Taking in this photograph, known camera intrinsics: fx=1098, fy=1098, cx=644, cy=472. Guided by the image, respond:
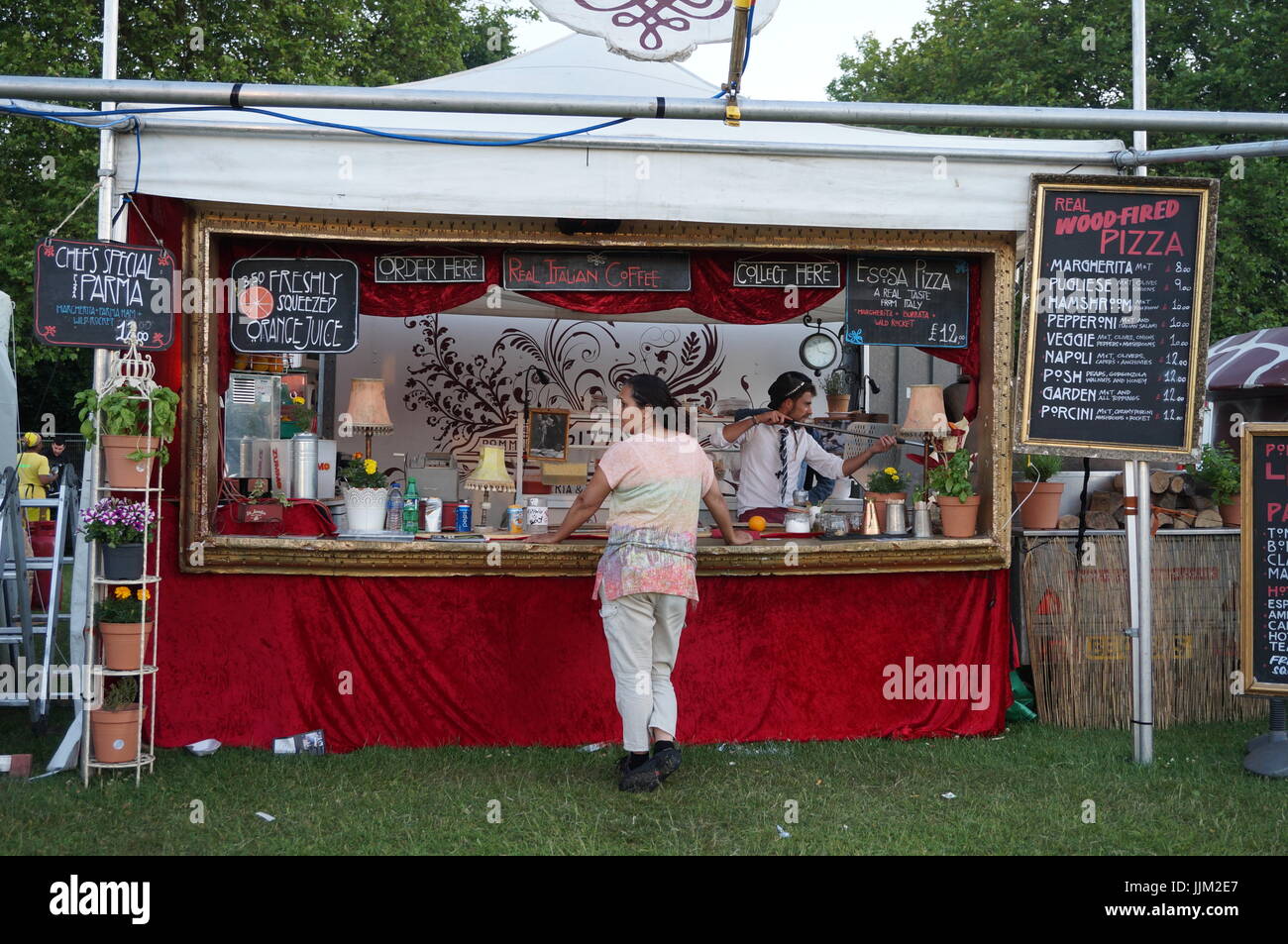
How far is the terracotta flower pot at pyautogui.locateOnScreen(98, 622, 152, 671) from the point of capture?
5004mm

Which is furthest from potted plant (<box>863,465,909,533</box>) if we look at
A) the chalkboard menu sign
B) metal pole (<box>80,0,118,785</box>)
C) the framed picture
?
metal pole (<box>80,0,118,785</box>)

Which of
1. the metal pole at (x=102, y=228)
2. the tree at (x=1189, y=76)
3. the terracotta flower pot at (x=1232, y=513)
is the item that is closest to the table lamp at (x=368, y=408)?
the metal pole at (x=102, y=228)

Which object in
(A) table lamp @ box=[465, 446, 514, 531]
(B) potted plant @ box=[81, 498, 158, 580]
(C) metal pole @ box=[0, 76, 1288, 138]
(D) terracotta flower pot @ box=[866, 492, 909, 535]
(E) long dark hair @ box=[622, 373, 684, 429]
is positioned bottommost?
(B) potted plant @ box=[81, 498, 158, 580]

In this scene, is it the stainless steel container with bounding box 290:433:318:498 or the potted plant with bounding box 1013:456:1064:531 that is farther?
the potted plant with bounding box 1013:456:1064:531

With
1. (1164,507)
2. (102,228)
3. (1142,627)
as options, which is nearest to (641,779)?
(1142,627)

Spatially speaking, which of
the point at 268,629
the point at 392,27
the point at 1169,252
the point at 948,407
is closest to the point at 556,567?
the point at 268,629

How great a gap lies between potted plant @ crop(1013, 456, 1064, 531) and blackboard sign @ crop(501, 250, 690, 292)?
7.57ft

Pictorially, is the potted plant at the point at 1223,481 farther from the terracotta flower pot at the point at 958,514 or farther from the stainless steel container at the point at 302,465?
the stainless steel container at the point at 302,465

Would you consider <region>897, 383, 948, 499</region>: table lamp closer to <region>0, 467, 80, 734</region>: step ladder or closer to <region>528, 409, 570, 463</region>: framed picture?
<region>528, 409, 570, 463</region>: framed picture

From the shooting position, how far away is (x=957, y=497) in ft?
19.7

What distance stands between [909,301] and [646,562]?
230 cm
